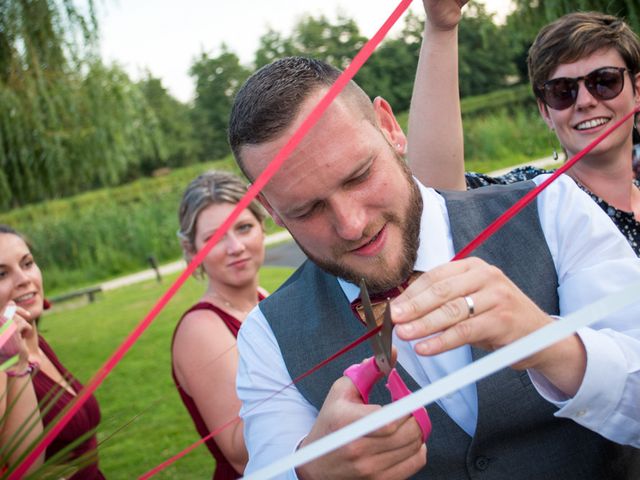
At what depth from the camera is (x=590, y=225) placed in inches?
63.3

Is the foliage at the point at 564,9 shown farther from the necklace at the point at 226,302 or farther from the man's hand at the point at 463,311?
the man's hand at the point at 463,311

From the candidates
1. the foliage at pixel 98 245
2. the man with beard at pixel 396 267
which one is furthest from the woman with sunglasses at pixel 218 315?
the foliage at pixel 98 245

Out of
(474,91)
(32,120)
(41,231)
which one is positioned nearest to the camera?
(32,120)

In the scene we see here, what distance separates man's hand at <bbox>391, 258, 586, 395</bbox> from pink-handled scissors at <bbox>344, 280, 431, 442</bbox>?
0.15ft

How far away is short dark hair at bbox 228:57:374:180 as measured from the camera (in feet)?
5.35

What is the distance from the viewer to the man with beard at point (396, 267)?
1543 mm

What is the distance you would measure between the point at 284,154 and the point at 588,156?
5.97 ft

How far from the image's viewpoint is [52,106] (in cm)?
916

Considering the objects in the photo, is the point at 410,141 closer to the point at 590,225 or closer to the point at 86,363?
the point at 590,225

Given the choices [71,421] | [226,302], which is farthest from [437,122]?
[71,421]

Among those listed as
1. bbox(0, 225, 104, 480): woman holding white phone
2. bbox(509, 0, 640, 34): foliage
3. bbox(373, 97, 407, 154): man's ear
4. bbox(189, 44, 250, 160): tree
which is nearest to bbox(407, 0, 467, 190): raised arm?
bbox(373, 97, 407, 154): man's ear

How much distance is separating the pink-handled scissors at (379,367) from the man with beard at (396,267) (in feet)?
0.45

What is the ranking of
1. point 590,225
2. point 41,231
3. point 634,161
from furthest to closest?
point 41,231 → point 634,161 → point 590,225

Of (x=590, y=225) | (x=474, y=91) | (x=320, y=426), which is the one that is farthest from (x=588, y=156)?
(x=474, y=91)
